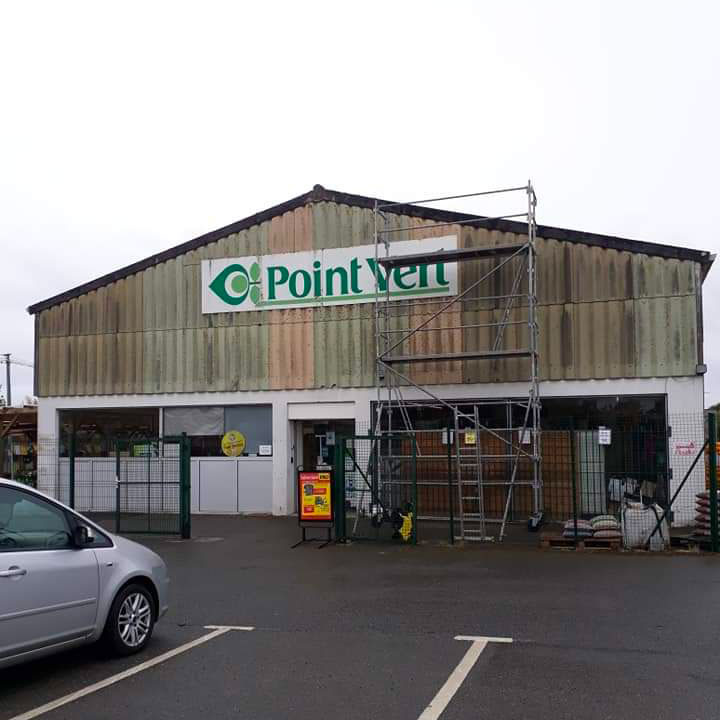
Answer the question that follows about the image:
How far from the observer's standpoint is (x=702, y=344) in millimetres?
16875

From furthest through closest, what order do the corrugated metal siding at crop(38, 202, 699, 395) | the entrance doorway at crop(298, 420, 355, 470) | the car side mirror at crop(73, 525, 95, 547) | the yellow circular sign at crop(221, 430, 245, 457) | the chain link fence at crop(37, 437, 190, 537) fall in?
the yellow circular sign at crop(221, 430, 245, 457)
the entrance doorway at crop(298, 420, 355, 470)
the corrugated metal siding at crop(38, 202, 699, 395)
the chain link fence at crop(37, 437, 190, 537)
the car side mirror at crop(73, 525, 95, 547)

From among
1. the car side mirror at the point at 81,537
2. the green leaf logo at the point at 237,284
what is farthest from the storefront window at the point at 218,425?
the car side mirror at the point at 81,537

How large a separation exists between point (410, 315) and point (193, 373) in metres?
5.45

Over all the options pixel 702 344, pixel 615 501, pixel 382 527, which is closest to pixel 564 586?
Answer: pixel 615 501

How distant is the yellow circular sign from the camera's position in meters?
20.1

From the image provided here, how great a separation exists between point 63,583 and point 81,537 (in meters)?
0.43

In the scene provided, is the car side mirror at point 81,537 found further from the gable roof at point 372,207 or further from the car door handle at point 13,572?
the gable roof at point 372,207

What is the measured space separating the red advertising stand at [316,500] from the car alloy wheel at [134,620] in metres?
7.27

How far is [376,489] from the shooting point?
16703 millimetres

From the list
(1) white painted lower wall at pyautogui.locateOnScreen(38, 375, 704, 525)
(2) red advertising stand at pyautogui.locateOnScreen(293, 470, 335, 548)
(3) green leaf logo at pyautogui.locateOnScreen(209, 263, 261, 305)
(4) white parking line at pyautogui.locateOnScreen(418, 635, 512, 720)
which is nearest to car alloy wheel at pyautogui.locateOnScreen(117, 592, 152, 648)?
(4) white parking line at pyautogui.locateOnScreen(418, 635, 512, 720)

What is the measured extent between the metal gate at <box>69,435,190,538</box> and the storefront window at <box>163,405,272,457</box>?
0.57 meters

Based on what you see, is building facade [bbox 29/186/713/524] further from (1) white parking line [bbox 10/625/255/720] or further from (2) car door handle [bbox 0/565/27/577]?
(2) car door handle [bbox 0/565/27/577]

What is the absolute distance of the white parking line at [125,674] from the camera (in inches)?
232

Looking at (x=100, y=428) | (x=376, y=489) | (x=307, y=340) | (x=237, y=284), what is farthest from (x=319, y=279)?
(x=100, y=428)
